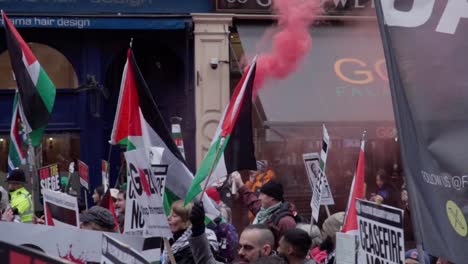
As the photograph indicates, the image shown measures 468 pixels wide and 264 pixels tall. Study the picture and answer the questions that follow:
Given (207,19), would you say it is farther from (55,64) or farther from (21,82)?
(21,82)

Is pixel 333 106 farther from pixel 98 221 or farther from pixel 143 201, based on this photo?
pixel 143 201

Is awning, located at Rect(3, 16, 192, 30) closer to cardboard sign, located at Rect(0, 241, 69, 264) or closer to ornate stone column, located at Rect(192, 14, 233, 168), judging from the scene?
ornate stone column, located at Rect(192, 14, 233, 168)

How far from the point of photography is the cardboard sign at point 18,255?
2.68 meters

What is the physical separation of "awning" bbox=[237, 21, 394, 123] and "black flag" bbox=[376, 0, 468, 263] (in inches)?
473

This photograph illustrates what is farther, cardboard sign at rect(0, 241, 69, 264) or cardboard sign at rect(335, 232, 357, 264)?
cardboard sign at rect(335, 232, 357, 264)

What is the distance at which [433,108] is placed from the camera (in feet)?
10.3

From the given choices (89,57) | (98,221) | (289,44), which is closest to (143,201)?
(98,221)

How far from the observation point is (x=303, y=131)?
1507cm

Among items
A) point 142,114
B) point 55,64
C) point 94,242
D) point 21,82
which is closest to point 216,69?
point 55,64

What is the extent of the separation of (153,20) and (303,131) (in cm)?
349

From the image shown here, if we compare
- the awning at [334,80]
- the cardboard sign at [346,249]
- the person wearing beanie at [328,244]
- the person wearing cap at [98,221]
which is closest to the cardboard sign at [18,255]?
the cardboard sign at [346,249]

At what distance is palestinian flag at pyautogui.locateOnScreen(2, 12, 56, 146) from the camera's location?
26.0 ft

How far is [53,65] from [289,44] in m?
4.69

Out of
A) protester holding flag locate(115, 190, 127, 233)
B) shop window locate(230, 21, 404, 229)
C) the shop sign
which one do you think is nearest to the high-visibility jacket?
Result: protester holding flag locate(115, 190, 127, 233)
